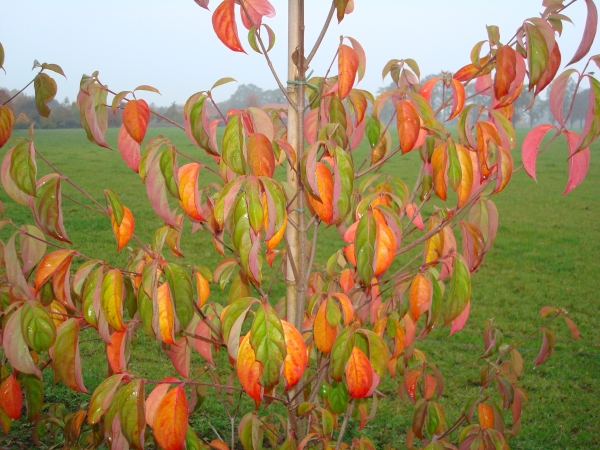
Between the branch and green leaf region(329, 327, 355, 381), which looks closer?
green leaf region(329, 327, 355, 381)

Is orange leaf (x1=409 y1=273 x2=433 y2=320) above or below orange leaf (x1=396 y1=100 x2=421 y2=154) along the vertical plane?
below

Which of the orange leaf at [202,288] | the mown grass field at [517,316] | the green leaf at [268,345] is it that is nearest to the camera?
the green leaf at [268,345]

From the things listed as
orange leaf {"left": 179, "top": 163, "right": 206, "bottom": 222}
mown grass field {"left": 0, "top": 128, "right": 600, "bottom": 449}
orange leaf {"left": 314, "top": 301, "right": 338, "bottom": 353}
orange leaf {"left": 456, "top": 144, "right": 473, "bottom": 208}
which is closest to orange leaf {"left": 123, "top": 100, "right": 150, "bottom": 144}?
orange leaf {"left": 179, "top": 163, "right": 206, "bottom": 222}

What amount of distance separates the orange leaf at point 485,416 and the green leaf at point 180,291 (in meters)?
0.76

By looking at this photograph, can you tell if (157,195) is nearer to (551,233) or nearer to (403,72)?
(403,72)

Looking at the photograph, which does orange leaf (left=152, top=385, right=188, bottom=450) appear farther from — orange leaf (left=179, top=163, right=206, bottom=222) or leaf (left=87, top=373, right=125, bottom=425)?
orange leaf (left=179, top=163, right=206, bottom=222)

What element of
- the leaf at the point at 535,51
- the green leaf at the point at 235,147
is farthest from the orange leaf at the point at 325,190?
the leaf at the point at 535,51

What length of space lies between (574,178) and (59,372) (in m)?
0.98

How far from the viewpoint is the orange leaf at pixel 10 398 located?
1.23 meters

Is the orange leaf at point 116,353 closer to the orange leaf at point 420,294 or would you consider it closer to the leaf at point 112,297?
the leaf at point 112,297

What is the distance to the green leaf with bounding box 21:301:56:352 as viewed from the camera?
0.98 m

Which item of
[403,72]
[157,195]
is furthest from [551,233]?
[157,195]

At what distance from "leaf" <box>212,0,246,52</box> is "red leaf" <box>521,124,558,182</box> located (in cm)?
52

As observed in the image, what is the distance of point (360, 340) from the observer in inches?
39.1
